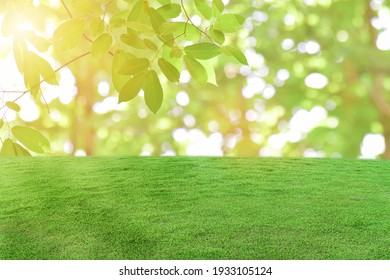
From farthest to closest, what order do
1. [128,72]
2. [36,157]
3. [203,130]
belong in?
[203,130] < [36,157] < [128,72]

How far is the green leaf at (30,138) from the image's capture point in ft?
2.39

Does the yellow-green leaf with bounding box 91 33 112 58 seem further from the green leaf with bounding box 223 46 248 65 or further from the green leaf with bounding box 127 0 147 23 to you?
the green leaf with bounding box 223 46 248 65

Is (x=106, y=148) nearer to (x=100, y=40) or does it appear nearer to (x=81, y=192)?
(x=81, y=192)

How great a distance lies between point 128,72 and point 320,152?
3.74 m

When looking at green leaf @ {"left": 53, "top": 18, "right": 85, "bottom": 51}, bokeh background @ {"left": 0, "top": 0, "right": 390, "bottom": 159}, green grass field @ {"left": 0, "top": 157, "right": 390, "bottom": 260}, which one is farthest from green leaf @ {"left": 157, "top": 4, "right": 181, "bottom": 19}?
bokeh background @ {"left": 0, "top": 0, "right": 390, "bottom": 159}

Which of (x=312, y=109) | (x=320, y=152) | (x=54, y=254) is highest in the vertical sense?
(x=312, y=109)

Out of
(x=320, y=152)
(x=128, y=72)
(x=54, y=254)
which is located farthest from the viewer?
(x=320, y=152)

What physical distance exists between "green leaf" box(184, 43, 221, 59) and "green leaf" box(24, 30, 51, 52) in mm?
199

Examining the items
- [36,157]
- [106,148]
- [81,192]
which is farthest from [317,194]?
[106,148]

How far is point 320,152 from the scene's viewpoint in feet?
14.0

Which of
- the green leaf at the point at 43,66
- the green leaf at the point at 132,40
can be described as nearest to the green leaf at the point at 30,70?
the green leaf at the point at 43,66

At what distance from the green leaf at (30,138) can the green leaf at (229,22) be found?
0.98ft

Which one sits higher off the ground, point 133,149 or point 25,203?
point 133,149

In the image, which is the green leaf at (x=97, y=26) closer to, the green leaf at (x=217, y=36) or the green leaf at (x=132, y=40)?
the green leaf at (x=132, y=40)
